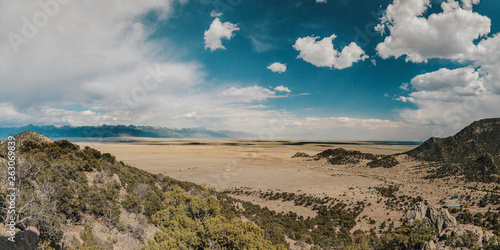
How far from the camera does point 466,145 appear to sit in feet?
236

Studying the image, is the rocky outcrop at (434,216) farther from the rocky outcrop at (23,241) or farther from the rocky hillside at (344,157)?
the rocky hillside at (344,157)

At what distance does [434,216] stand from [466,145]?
77601 millimetres

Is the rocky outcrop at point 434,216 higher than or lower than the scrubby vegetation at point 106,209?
lower

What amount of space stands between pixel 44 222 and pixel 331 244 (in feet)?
72.7

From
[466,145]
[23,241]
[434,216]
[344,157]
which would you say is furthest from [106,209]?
[466,145]

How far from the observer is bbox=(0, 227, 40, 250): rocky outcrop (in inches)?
317

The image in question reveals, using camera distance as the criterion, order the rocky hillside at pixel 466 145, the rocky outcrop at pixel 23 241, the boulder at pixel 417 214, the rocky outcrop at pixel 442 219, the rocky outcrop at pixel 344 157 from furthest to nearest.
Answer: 1. the rocky outcrop at pixel 344 157
2. the rocky hillside at pixel 466 145
3. the boulder at pixel 417 214
4. the rocky outcrop at pixel 442 219
5. the rocky outcrop at pixel 23 241

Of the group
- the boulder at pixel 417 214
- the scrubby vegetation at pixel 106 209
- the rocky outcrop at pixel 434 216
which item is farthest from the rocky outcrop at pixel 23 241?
the boulder at pixel 417 214

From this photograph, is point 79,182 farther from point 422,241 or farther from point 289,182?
point 289,182

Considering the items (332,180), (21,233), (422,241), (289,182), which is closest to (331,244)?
(422,241)

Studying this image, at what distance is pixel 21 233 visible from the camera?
9047 millimetres

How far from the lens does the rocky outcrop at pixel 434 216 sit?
18.7 meters

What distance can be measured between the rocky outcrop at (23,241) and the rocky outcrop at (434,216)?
2834cm

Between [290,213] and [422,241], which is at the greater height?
[422,241]
